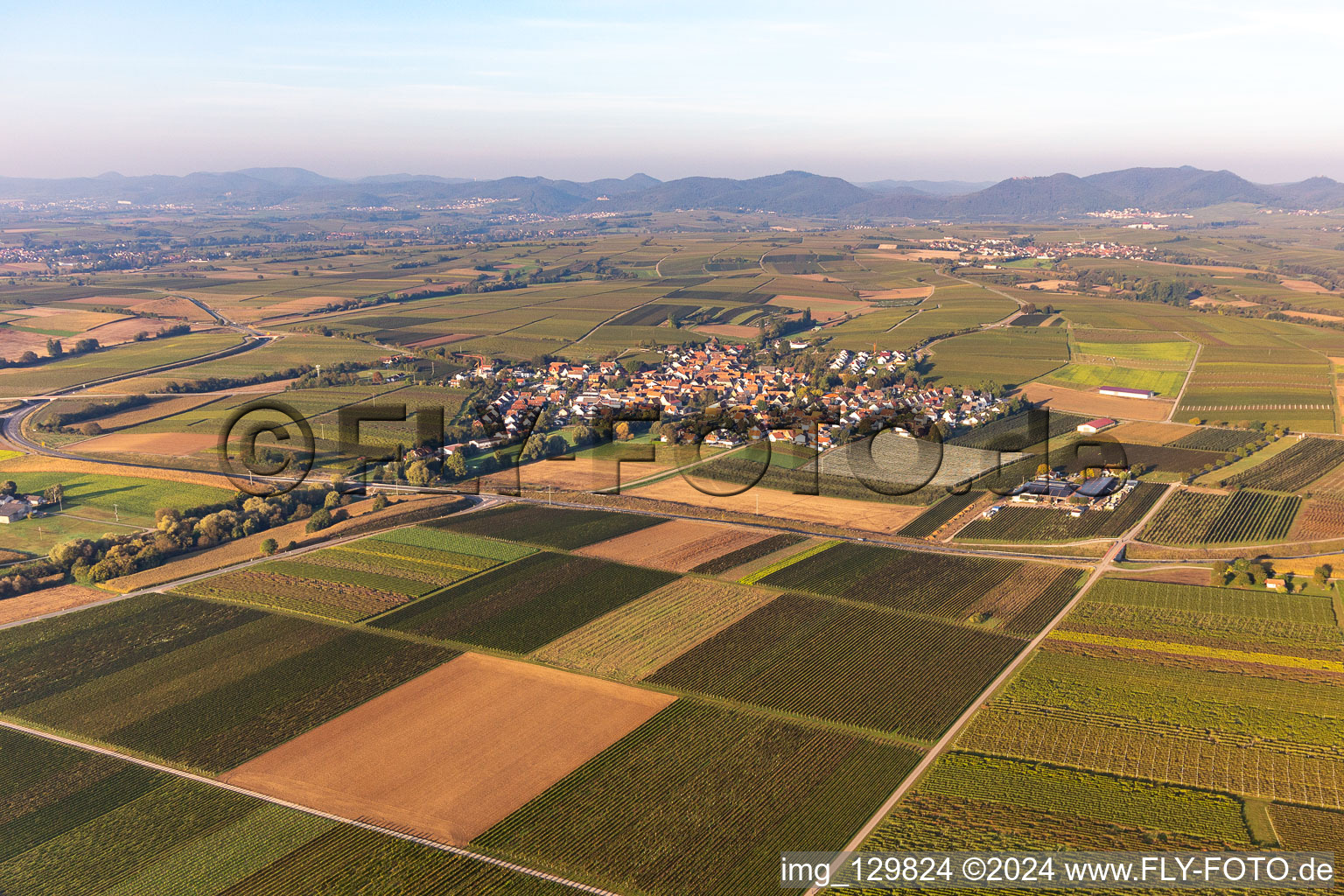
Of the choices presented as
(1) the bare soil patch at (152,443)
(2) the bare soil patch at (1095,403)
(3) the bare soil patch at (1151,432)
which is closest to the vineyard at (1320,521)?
(3) the bare soil patch at (1151,432)

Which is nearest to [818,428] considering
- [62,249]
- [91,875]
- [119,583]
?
[119,583]

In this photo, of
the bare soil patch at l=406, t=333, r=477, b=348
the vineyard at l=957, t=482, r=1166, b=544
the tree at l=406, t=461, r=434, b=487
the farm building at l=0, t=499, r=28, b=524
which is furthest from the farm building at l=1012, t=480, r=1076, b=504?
the bare soil patch at l=406, t=333, r=477, b=348

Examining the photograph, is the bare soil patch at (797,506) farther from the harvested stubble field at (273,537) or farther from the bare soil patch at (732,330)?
the bare soil patch at (732,330)

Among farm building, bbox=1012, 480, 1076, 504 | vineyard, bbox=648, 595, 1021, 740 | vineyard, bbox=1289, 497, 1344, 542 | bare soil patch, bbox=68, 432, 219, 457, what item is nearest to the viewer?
vineyard, bbox=648, 595, 1021, 740

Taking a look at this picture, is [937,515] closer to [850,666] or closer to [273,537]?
[850,666]

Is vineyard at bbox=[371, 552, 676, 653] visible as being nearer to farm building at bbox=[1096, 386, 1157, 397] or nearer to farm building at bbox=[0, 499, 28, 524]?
farm building at bbox=[0, 499, 28, 524]

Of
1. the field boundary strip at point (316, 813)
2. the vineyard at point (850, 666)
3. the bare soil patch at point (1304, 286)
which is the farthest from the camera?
the bare soil patch at point (1304, 286)
